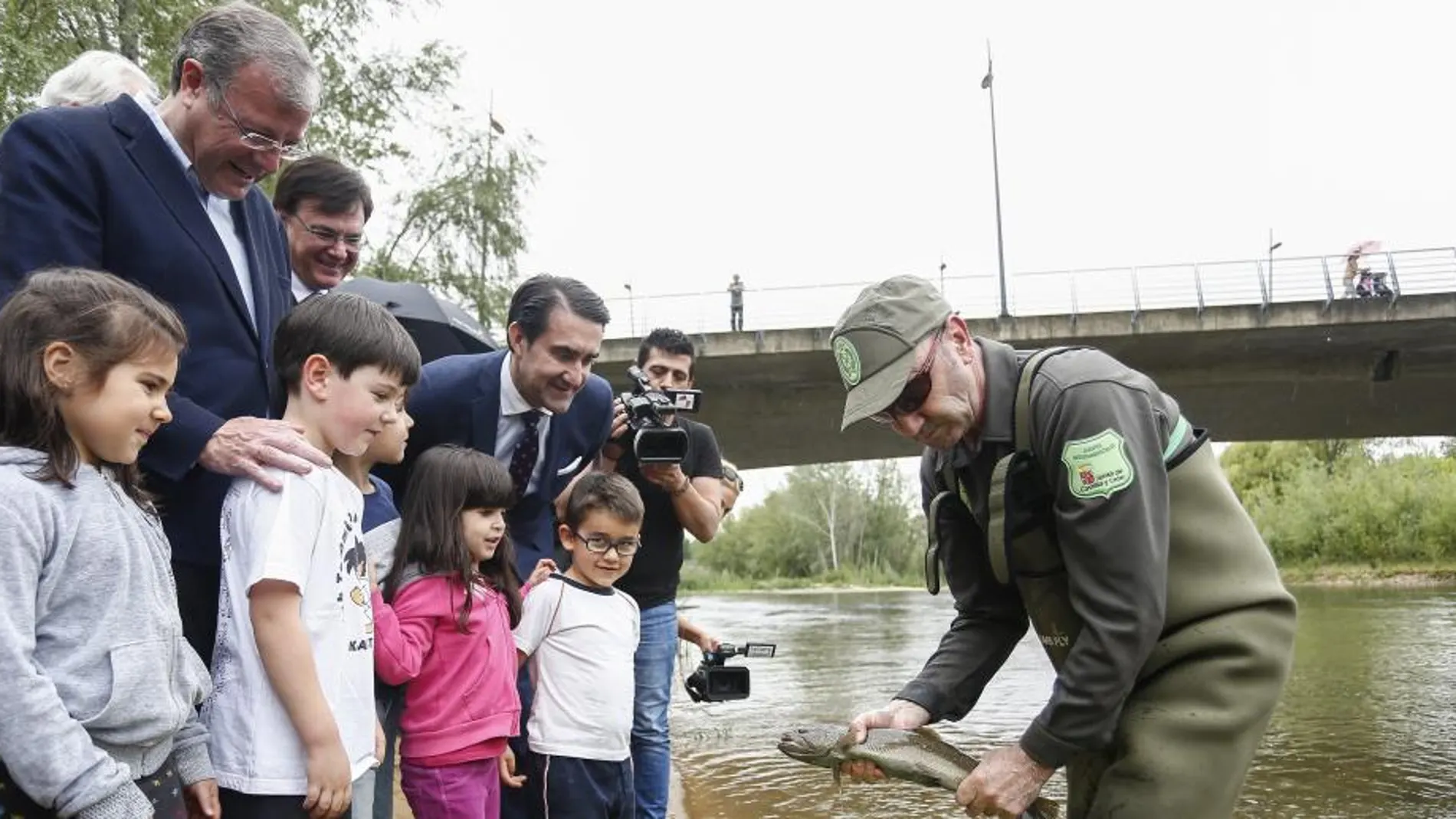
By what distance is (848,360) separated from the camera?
243 cm

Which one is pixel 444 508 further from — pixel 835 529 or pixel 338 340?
pixel 835 529

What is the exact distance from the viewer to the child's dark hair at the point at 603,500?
3.29m

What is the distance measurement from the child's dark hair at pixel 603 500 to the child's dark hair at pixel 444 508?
46cm

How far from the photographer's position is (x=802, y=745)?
2.60 meters

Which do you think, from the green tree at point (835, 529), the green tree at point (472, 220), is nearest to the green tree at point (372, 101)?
the green tree at point (472, 220)

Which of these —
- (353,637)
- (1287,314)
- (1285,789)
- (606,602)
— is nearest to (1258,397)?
(1287,314)

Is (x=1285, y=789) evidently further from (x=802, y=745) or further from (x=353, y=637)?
(x=353, y=637)

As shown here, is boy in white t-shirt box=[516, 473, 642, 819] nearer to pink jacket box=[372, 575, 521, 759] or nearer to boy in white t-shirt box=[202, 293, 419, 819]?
pink jacket box=[372, 575, 521, 759]

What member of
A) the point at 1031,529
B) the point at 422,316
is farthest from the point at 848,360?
the point at 422,316

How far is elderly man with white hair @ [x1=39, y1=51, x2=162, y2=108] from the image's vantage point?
2621 mm

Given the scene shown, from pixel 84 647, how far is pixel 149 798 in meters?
0.26

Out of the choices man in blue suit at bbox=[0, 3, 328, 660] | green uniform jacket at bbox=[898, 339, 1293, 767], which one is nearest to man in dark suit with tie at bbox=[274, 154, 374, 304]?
man in blue suit at bbox=[0, 3, 328, 660]

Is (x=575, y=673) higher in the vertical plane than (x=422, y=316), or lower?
lower

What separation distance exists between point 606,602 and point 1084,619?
4.82 feet
